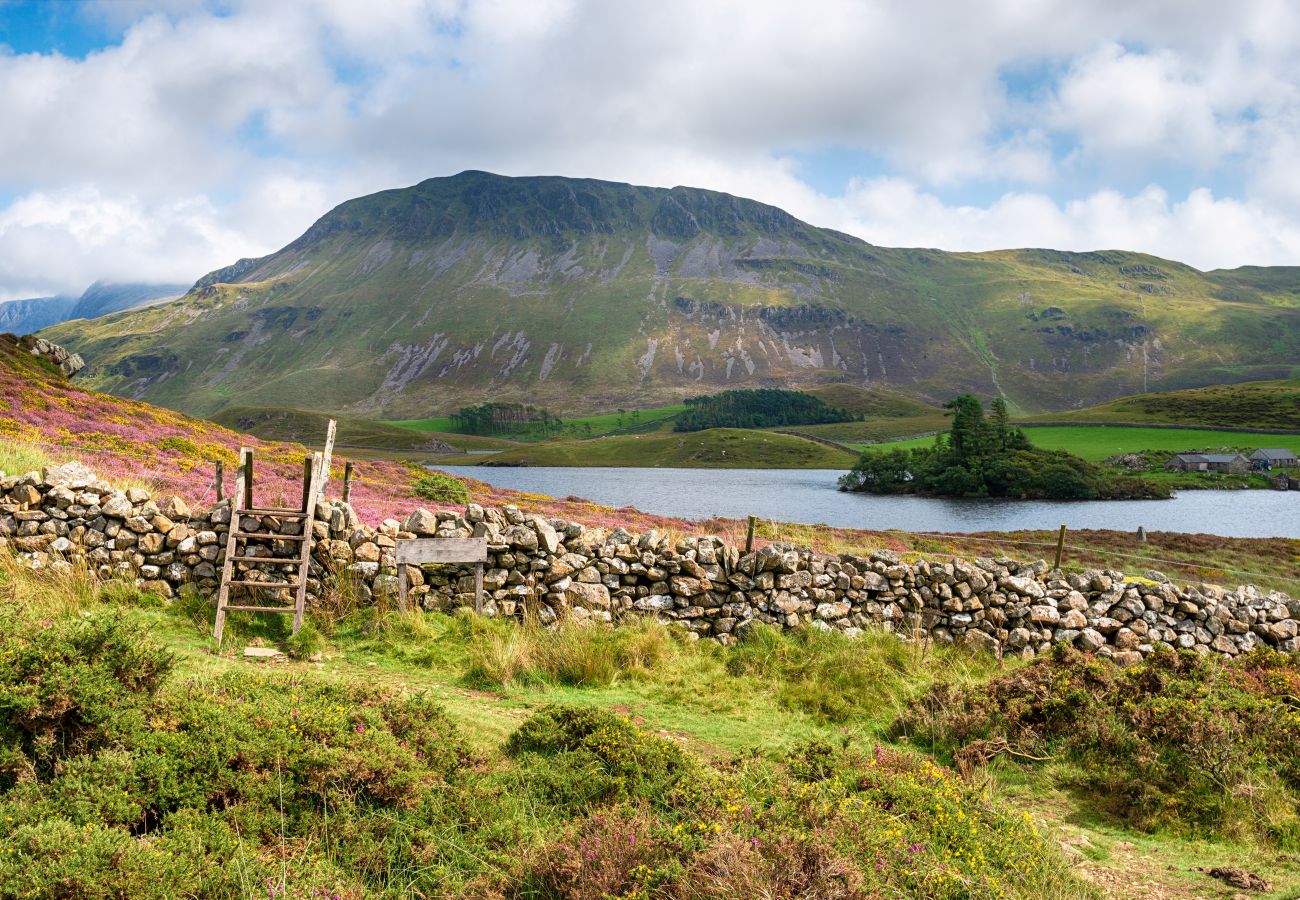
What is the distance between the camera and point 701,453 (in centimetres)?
15500

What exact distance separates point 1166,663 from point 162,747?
10719mm

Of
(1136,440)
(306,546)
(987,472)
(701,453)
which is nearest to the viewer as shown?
(306,546)

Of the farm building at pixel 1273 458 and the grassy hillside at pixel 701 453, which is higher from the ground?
the farm building at pixel 1273 458

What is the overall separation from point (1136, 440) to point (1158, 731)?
489 ft

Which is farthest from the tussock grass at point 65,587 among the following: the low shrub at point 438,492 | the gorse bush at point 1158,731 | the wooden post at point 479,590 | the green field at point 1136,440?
the green field at point 1136,440

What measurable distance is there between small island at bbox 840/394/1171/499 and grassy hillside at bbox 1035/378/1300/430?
73.2 m

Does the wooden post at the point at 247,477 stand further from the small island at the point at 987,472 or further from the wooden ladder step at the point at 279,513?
the small island at the point at 987,472

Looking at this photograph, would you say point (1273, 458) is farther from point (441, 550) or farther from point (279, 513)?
point (279, 513)

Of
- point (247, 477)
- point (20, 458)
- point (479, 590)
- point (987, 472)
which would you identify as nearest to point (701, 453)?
point (987, 472)

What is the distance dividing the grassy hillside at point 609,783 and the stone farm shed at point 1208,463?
121 m

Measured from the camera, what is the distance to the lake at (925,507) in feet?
204

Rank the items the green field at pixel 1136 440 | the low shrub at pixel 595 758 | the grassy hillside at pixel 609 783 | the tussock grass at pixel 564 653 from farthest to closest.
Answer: the green field at pixel 1136 440 < the tussock grass at pixel 564 653 < the low shrub at pixel 595 758 < the grassy hillside at pixel 609 783

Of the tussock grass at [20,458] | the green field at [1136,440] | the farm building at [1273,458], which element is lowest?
the tussock grass at [20,458]

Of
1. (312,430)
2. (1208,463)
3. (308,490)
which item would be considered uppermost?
(1208,463)
